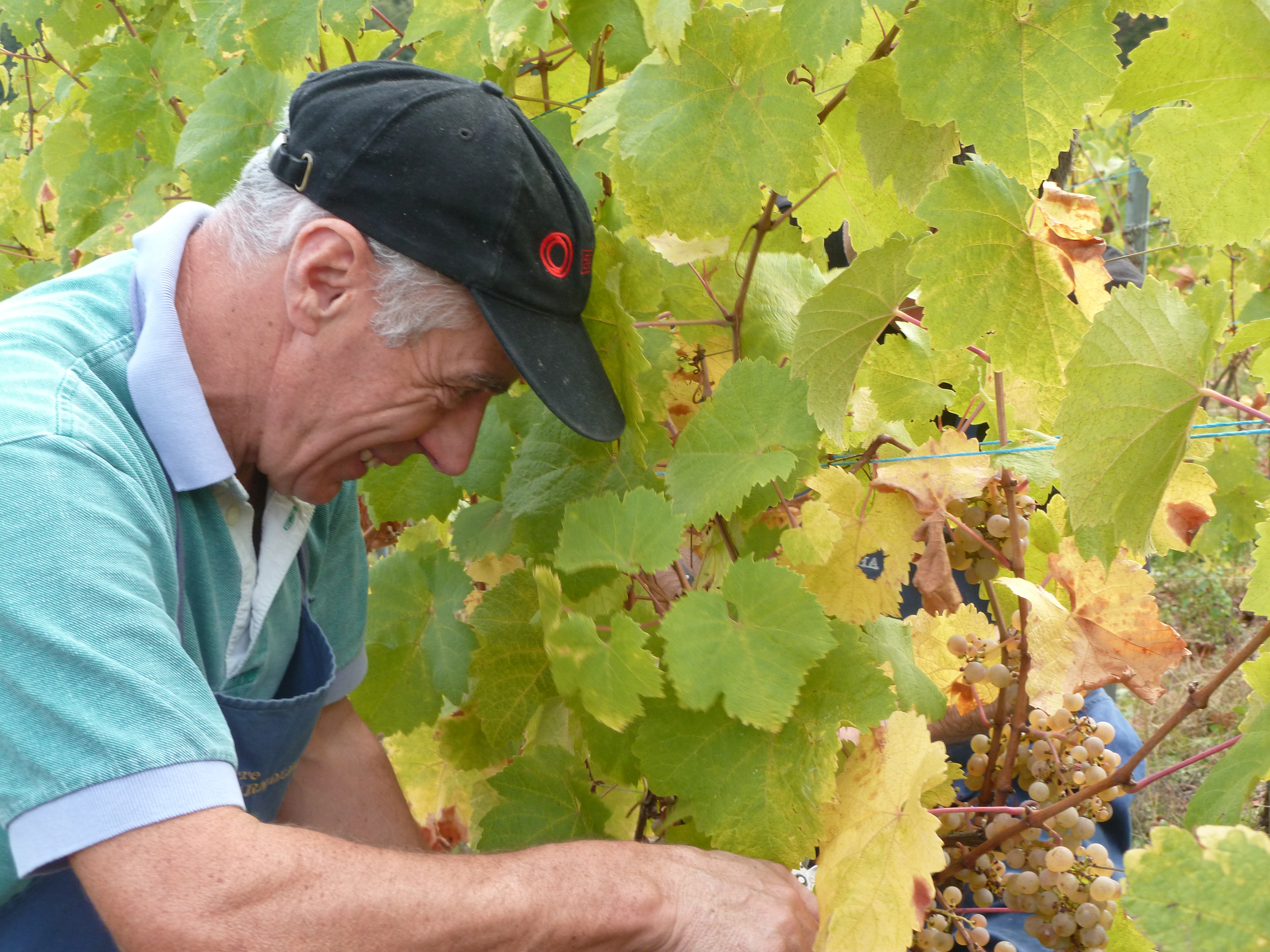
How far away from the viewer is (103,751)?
111 cm

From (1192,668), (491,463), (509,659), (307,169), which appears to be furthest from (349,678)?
(1192,668)

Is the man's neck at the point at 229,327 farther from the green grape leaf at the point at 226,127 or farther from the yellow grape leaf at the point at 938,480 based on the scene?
the yellow grape leaf at the point at 938,480

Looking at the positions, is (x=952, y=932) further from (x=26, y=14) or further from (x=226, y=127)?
(x=26, y=14)

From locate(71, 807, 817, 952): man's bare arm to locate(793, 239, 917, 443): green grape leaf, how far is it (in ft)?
1.88

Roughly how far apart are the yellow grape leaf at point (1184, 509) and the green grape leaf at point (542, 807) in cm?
91

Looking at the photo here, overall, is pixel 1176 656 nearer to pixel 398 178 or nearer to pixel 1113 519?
pixel 1113 519

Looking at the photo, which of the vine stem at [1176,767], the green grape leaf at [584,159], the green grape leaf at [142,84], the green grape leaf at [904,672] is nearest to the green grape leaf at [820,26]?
the green grape leaf at [584,159]

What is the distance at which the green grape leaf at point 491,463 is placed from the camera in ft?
5.96

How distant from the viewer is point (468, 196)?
4.72 ft

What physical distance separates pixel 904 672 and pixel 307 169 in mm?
1072

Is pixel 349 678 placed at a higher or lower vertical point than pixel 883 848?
lower

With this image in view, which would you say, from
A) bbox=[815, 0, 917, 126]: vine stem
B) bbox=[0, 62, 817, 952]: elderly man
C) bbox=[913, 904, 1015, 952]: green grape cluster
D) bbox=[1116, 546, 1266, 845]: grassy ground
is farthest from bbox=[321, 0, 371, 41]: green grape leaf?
bbox=[1116, 546, 1266, 845]: grassy ground

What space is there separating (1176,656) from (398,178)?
3.91 ft

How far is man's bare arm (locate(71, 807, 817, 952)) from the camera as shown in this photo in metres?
1.11
